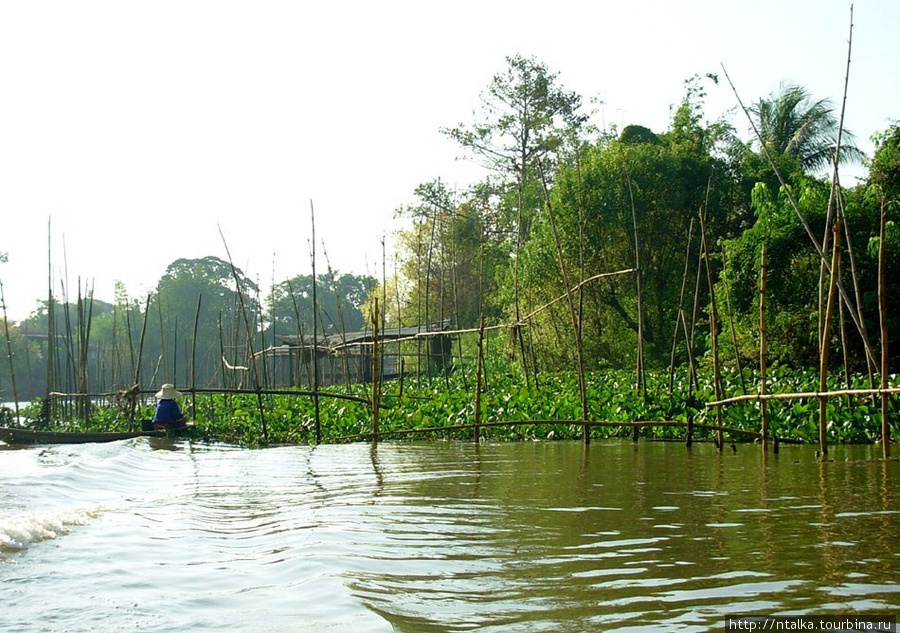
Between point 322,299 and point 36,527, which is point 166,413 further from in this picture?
point 322,299

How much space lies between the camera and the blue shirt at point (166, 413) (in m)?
13.0

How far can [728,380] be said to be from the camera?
13.1 metres

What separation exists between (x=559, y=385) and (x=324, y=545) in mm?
10303

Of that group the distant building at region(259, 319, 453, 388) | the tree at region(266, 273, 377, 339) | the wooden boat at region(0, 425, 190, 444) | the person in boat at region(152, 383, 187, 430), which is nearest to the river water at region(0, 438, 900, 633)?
the distant building at region(259, 319, 453, 388)

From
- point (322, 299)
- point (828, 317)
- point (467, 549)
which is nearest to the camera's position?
point (467, 549)

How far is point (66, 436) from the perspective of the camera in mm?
13742

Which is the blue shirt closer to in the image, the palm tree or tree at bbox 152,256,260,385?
the palm tree

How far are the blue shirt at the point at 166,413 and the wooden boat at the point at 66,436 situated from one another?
12 cm

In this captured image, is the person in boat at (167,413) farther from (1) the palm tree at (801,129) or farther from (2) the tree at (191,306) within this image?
(2) the tree at (191,306)

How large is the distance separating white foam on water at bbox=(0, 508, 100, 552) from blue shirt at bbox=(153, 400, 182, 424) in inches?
268

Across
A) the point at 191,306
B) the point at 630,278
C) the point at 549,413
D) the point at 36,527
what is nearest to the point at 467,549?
the point at 36,527

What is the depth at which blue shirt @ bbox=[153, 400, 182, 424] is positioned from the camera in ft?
42.6

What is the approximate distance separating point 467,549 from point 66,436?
1085 cm

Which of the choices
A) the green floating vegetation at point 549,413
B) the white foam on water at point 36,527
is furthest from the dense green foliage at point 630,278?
the white foam on water at point 36,527
